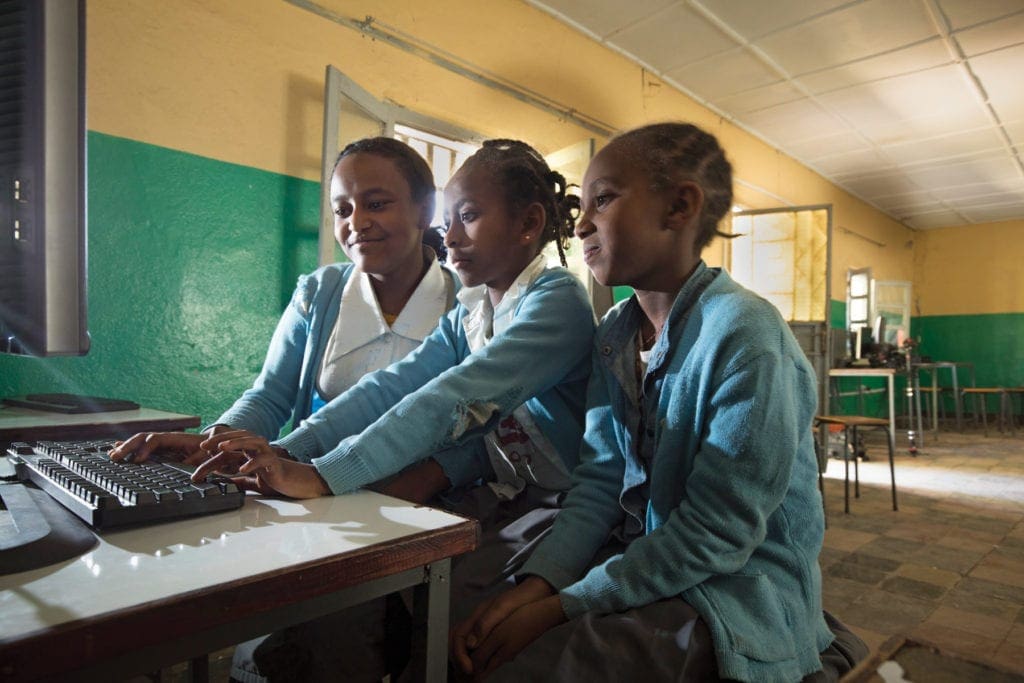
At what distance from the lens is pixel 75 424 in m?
1.36

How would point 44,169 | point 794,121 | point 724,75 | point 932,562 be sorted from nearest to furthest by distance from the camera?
point 44,169
point 932,562
point 724,75
point 794,121

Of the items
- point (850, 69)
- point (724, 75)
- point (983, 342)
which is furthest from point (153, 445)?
point (983, 342)

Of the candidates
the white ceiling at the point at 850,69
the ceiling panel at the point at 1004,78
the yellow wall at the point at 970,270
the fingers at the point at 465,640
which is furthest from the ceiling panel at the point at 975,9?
the yellow wall at the point at 970,270

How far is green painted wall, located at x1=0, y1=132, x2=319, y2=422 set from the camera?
2.20 meters

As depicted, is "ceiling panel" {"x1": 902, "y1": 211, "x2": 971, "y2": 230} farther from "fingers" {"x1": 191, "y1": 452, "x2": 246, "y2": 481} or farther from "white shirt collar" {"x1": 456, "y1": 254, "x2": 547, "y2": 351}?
"fingers" {"x1": 191, "y1": 452, "x2": 246, "y2": 481}

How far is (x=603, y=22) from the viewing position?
414 centimetres

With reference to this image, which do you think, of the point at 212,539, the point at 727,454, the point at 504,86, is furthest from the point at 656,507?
the point at 504,86

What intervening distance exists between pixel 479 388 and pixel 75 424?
3.22ft

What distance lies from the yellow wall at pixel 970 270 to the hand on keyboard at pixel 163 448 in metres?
12.2

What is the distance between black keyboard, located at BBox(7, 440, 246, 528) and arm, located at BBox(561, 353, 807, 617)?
1.51ft

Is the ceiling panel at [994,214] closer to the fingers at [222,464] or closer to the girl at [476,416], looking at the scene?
the girl at [476,416]

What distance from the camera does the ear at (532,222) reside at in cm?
134

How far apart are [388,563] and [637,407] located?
1.74 feet

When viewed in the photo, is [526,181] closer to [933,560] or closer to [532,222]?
→ [532,222]
